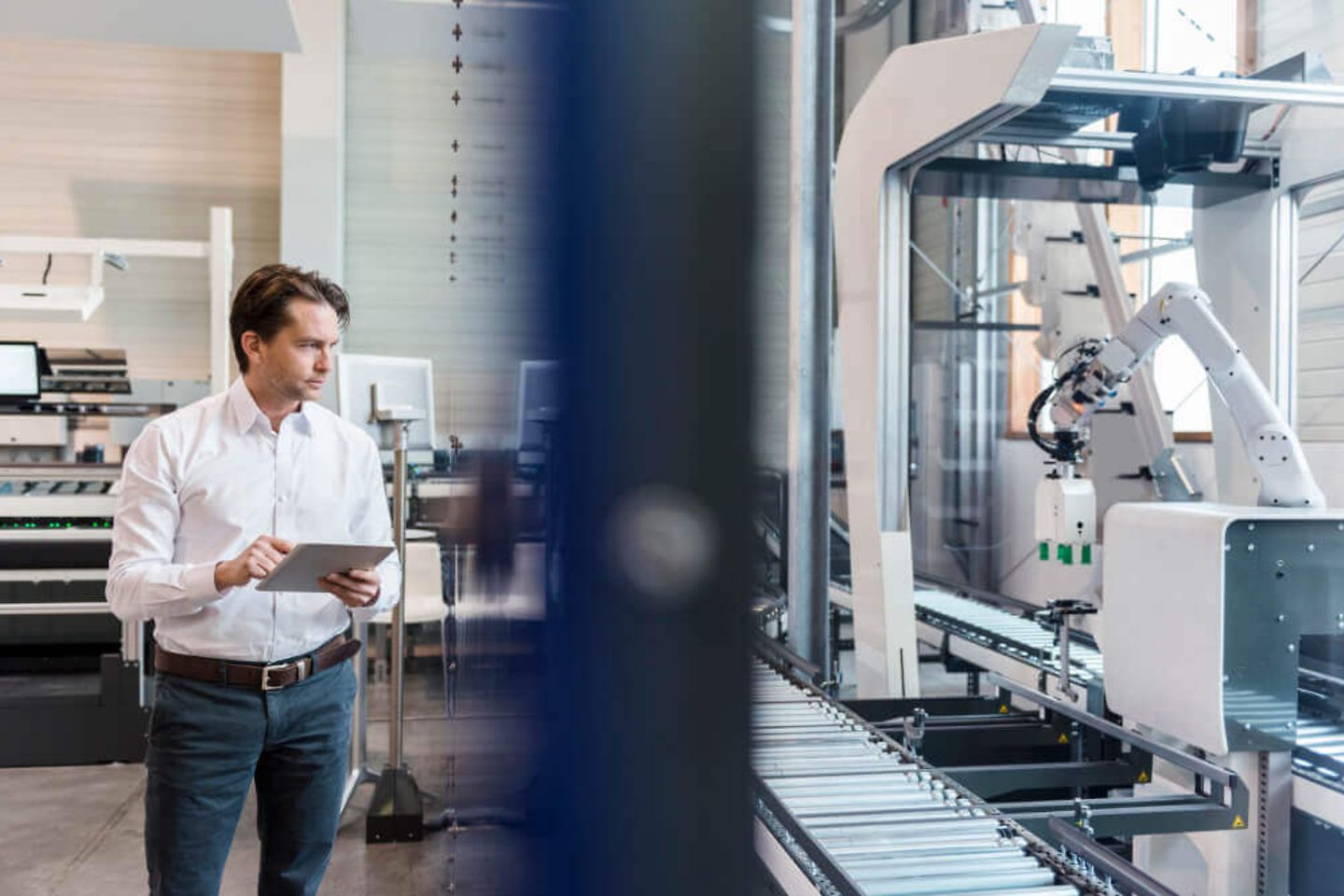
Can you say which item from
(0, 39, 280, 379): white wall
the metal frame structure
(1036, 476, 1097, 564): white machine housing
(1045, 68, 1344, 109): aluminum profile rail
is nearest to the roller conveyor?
(1036, 476, 1097, 564): white machine housing

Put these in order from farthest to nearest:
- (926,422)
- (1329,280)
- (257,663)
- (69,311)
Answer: (926,422) → (69,311) → (1329,280) → (257,663)

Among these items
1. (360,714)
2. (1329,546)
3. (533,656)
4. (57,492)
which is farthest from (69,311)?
(533,656)

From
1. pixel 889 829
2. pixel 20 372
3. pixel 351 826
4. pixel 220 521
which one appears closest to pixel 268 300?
pixel 220 521

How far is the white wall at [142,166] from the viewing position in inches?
301

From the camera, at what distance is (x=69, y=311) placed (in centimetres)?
485

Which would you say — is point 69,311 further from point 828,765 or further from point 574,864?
point 574,864

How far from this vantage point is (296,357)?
199cm

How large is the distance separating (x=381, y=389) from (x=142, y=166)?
523 cm

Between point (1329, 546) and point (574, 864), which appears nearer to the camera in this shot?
point (574, 864)

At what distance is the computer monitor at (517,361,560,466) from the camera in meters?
0.39

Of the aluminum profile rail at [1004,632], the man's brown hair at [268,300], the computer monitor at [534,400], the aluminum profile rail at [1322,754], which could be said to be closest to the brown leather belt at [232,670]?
the man's brown hair at [268,300]

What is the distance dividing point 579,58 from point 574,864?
11.3 inches

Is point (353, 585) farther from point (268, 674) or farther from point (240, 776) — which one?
point (240, 776)

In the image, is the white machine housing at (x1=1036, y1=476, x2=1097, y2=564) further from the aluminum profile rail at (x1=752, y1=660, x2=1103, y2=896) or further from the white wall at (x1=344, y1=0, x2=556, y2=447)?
the white wall at (x1=344, y1=0, x2=556, y2=447)
